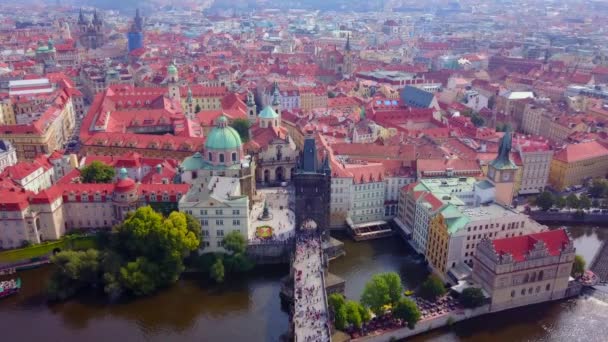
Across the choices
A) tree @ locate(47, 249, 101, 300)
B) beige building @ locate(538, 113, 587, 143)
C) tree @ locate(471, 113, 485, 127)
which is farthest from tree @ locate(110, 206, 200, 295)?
beige building @ locate(538, 113, 587, 143)

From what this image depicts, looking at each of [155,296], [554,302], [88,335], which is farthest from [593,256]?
[88,335]

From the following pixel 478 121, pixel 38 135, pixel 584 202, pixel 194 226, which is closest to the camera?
pixel 194 226

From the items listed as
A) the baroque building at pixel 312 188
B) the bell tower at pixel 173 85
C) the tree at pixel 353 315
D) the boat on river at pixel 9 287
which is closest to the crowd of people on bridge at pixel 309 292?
the tree at pixel 353 315

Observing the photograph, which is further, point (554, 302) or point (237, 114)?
point (237, 114)

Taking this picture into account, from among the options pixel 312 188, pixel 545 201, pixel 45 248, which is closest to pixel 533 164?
pixel 545 201

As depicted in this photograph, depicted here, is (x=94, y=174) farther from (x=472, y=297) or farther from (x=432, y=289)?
(x=472, y=297)

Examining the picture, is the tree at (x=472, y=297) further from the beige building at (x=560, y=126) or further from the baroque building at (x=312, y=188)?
the beige building at (x=560, y=126)

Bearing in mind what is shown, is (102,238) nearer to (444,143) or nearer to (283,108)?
(444,143)
